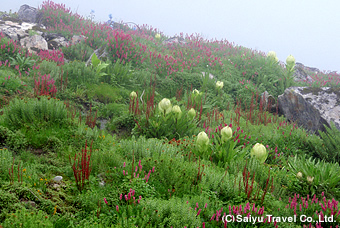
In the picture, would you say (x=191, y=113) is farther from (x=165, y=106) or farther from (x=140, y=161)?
(x=140, y=161)

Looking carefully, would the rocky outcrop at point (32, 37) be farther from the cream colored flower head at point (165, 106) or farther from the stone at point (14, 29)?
the cream colored flower head at point (165, 106)

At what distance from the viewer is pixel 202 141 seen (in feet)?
15.6

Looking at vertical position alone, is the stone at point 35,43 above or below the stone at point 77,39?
below

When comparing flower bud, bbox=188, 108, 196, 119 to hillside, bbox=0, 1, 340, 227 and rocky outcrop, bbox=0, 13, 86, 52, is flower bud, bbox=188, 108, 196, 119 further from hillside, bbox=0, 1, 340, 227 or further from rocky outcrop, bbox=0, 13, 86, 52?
rocky outcrop, bbox=0, 13, 86, 52

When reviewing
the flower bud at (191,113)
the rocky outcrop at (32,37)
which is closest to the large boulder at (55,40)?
the rocky outcrop at (32,37)

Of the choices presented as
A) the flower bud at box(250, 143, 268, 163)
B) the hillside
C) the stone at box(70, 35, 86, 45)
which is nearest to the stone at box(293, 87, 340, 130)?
the hillside

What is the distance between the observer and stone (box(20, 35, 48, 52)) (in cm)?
1110

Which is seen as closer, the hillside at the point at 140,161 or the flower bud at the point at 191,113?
the hillside at the point at 140,161

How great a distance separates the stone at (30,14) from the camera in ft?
53.5

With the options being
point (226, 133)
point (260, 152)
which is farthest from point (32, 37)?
point (260, 152)

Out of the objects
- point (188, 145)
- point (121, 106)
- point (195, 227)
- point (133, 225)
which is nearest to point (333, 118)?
point (188, 145)

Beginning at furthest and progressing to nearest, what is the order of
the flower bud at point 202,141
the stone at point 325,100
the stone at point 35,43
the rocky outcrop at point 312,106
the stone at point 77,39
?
the stone at point 77,39 → the stone at point 35,43 → the rocky outcrop at point 312,106 → the stone at point 325,100 → the flower bud at point 202,141

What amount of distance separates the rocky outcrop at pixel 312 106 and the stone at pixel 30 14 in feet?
46.8

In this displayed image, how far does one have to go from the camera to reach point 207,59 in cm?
1357
